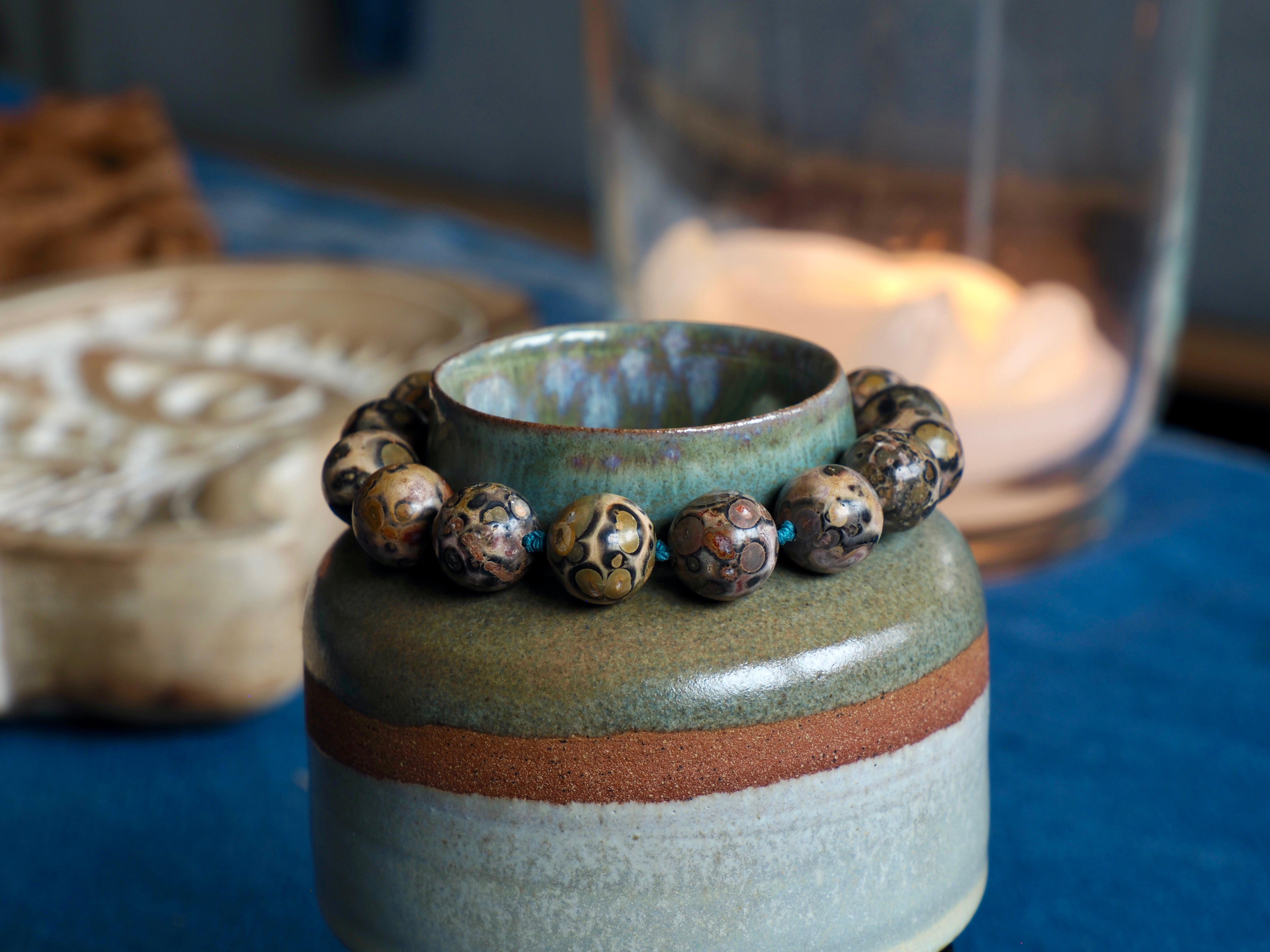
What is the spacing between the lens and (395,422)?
392 millimetres

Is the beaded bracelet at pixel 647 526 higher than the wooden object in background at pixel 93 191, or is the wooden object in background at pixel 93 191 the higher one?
the beaded bracelet at pixel 647 526

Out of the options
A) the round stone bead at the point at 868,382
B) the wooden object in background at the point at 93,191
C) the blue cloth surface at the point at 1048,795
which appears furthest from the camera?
the wooden object in background at the point at 93,191

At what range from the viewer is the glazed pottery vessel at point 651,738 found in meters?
0.30

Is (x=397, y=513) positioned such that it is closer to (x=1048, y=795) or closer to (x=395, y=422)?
(x=395, y=422)

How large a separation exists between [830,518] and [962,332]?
51 centimetres

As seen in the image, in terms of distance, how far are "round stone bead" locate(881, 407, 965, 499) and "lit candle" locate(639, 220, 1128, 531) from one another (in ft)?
1.30

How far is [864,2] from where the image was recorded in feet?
2.65

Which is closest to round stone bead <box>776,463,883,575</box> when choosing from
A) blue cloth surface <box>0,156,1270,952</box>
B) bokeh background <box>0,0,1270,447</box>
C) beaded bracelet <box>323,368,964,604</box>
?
beaded bracelet <box>323,368,964,604</box>

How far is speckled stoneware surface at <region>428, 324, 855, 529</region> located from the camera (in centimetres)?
33

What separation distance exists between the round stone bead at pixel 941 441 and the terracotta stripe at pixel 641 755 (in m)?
0.07

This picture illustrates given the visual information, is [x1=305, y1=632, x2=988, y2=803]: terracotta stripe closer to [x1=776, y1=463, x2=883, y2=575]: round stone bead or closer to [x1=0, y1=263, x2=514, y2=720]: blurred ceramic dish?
[x1=776, y1=463, x2=883, y2=575]: round stone bead

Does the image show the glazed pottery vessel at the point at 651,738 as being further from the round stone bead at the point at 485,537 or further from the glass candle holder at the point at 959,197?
the glass candle holder at the point at 959,197

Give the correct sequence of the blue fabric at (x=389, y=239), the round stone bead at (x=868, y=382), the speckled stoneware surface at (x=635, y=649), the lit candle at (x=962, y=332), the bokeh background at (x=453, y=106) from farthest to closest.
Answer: the bokeh background at (x=453, y=106) < the blue fabric at (x=389, y=239) < the lit candle at (x=962, y=332) < the round stone bead at (x=868, y=382) < the speckled stoneware surface at (x=635, y=649)

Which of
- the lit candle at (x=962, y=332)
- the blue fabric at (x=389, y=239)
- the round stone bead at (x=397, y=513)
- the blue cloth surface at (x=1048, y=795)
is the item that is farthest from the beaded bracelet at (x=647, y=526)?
the blue fabric at (x=389, y=239)
